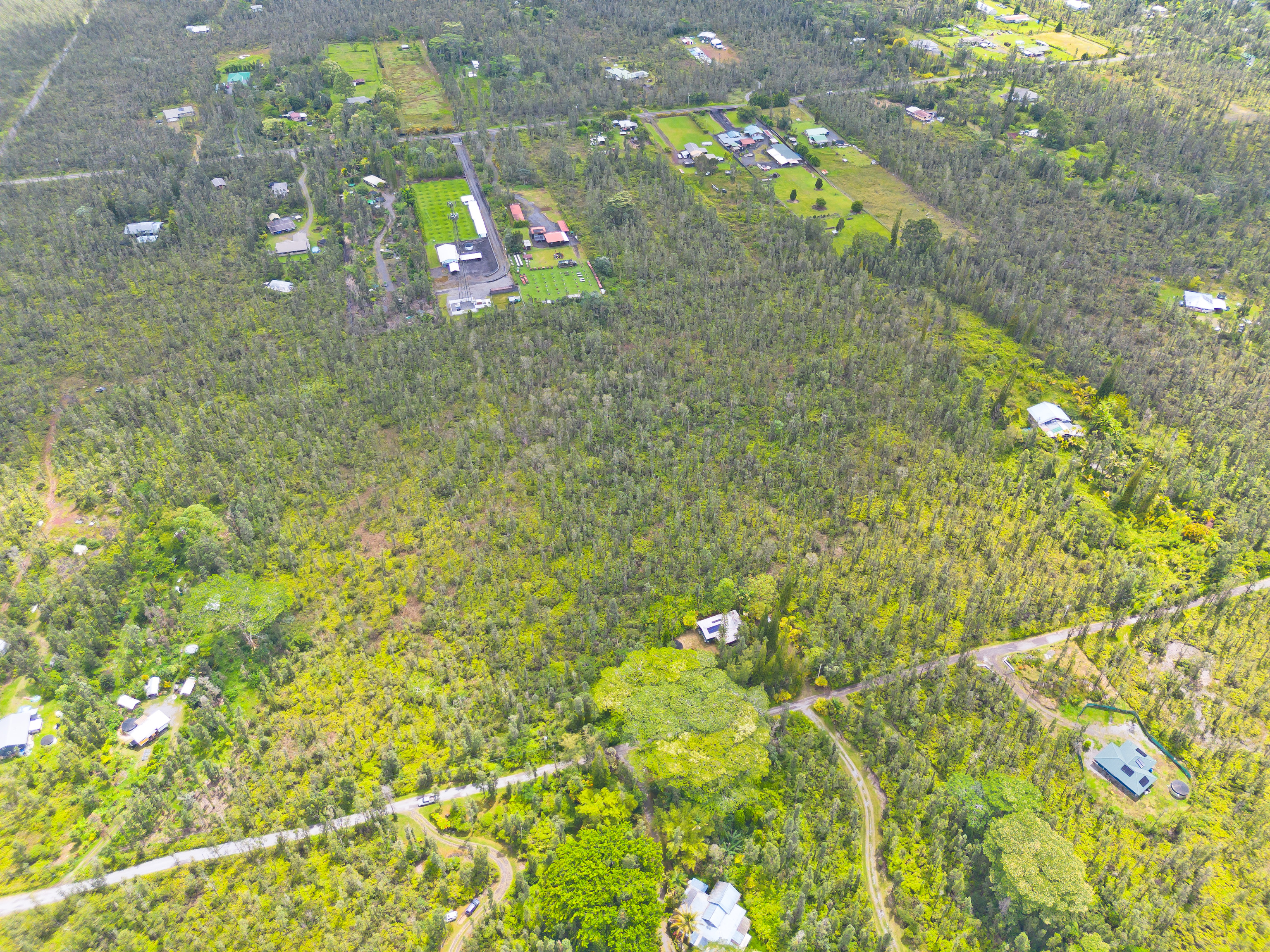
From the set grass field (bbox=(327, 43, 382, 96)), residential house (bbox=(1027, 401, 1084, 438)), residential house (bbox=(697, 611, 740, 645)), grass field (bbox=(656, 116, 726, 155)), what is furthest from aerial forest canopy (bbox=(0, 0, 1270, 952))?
grass field (bbox=(327, 43, 382, 96))

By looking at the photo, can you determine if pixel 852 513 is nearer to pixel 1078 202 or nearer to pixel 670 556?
pixel 670 556

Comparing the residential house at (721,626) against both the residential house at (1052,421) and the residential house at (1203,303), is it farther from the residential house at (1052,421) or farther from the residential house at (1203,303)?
the residential house at (1203,303)

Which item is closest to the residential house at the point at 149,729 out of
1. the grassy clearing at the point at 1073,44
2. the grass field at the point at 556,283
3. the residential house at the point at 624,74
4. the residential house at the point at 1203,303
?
the grass field at the point at 556,283

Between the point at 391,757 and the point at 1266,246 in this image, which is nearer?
the point at 391,757

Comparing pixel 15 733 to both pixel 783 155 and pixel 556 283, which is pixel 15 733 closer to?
pixel 556 283

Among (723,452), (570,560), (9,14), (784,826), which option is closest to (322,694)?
(570,560)

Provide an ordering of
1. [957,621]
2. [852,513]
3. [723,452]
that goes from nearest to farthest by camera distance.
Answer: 1. [957,621]
2. [852,513]
3. [723,452]
